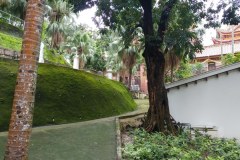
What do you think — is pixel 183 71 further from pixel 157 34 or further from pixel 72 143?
pixel 72 143

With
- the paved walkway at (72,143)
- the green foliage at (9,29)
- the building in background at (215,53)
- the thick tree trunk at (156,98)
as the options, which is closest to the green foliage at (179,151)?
the paved walkway at (72,143)

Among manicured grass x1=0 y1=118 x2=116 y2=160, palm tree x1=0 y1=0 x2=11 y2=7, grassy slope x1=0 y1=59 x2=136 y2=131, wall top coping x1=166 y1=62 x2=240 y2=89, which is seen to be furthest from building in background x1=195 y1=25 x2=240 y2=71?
manicured grass x1=0 y1=118 x2=116 y2=160

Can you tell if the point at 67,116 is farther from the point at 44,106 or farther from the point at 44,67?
the point at 44,67

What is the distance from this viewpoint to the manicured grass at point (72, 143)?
293 inches

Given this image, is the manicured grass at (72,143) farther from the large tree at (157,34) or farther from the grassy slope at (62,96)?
the large tree at (157,34)

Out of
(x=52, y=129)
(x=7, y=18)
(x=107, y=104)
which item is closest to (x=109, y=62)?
(x=7, y=18)

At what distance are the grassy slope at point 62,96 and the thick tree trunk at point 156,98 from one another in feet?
11.4

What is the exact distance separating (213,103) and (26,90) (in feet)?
34.8

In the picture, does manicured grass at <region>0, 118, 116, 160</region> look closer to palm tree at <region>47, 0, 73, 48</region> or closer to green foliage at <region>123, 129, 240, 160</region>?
green foliage at <region>123, 129, 240, 160</region>

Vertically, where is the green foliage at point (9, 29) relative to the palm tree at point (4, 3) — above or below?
below

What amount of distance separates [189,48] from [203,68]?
19.2m

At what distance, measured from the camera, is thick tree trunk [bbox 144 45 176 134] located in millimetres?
13258

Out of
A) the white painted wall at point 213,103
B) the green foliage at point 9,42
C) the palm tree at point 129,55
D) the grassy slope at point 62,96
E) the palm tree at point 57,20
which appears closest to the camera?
the grassy slope at point 62,96

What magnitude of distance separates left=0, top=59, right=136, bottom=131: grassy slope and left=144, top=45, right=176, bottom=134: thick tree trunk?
3.48m
